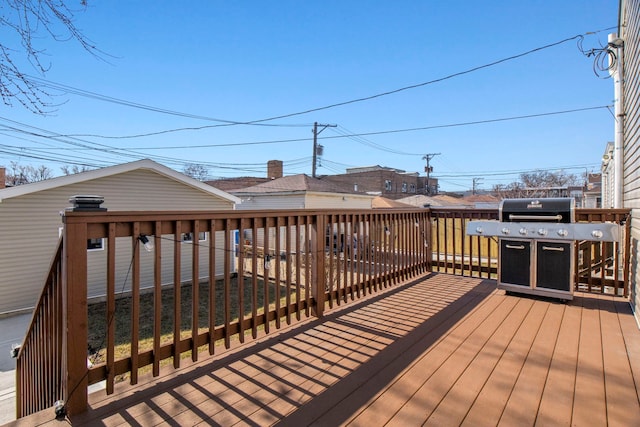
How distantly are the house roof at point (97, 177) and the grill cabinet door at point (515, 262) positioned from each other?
8687mm

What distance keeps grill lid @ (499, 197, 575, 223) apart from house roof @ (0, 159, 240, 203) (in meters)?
8.65

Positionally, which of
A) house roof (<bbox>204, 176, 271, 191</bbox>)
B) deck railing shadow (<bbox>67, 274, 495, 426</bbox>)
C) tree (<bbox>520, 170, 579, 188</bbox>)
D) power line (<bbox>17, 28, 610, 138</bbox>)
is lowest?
deck railing shadow (<bbox>67, 274, 495, 426</bbox>)

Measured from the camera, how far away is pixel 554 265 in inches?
142

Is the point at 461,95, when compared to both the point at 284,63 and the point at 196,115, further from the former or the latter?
the point at 196,115

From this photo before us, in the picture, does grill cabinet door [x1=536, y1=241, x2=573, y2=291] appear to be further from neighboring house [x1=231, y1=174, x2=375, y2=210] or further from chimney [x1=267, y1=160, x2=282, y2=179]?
chimney [x1=267, y1=160, x2=282, y2=179]

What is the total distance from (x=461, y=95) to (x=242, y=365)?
14873mm

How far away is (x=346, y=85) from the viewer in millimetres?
14352

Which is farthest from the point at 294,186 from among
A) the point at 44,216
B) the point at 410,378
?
the point at 410,378

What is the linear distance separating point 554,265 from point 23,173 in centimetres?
2950

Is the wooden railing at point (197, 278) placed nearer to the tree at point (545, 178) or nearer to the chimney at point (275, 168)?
the chimney at point (275, 168)

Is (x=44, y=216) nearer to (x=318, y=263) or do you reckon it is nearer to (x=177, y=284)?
(x=318, y=263)

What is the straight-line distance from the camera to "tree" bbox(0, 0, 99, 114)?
6.82ft

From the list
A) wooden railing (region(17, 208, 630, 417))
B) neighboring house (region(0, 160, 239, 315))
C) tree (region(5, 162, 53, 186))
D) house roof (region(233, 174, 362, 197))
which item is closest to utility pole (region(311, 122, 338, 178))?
house roof (region(233, 174, 362, 197))

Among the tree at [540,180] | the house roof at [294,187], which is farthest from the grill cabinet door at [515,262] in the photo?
the tree at [540,180]
